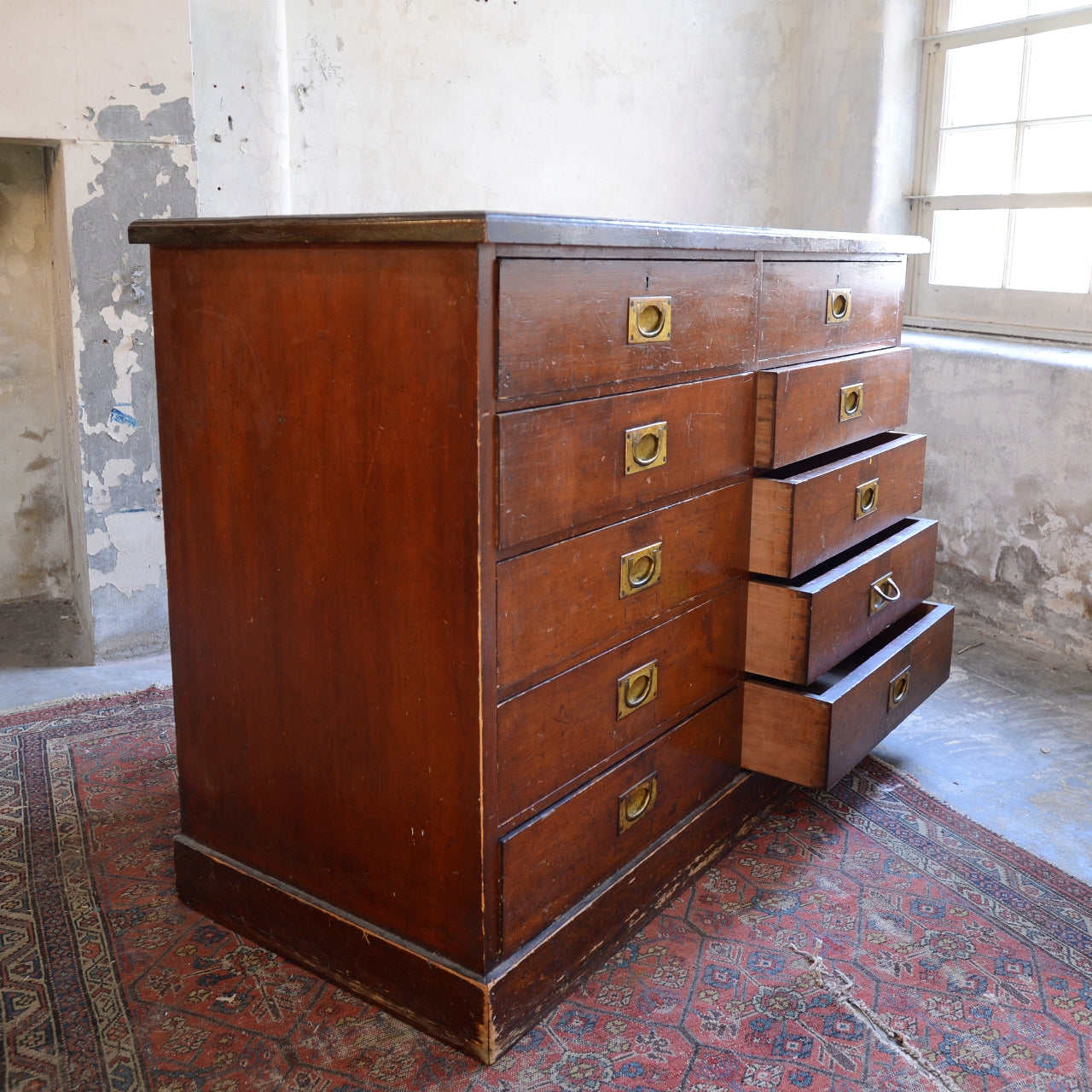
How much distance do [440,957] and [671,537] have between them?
2.35 ft

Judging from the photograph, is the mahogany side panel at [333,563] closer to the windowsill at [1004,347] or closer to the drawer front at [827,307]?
the drawer front at [827,307]

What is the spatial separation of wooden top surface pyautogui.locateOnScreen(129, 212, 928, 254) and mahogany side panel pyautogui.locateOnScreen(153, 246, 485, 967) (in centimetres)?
3

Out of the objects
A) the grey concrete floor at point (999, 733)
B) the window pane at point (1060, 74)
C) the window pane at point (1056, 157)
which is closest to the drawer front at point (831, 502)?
the grey concrete floor at point (999, 733)

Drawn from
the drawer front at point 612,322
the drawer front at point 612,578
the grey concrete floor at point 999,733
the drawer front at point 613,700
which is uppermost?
the drawer front at point 612,322

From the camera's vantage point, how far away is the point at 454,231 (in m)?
1.24

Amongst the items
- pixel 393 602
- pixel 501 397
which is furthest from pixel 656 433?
pixel 393 602

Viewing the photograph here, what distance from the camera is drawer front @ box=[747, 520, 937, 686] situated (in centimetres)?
193

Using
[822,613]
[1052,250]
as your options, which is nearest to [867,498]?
[822,613]

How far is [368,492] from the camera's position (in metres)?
1.42

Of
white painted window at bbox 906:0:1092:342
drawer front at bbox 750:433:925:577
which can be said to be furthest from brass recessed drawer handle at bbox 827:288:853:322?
white painted window at bbox 906:0:1092:342

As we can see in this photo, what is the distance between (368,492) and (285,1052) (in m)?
0.78

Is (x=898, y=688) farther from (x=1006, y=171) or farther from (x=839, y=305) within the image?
(x=1006, y=171)

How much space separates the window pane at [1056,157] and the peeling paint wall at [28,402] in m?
3.06

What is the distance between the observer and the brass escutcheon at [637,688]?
5.45 feet
